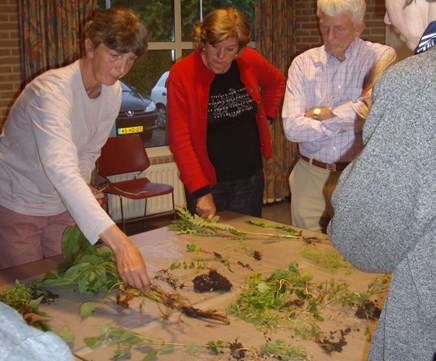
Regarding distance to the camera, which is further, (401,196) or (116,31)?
(116,31)

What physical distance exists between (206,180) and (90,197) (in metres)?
1.05

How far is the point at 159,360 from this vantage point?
160 cm

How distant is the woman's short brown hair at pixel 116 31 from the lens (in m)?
2.29

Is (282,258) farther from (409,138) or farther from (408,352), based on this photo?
(409,138)

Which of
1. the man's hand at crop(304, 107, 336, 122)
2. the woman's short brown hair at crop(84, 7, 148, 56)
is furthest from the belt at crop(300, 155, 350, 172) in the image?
the woman's short brown hair at crop(84, 7, 148, 56)

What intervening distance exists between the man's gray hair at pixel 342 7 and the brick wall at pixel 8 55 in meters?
3.17

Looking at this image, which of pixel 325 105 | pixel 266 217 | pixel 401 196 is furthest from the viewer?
pixel 266 217

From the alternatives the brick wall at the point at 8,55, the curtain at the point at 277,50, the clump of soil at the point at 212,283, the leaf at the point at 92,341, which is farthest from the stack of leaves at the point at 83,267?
the curtain at the point at 277,50

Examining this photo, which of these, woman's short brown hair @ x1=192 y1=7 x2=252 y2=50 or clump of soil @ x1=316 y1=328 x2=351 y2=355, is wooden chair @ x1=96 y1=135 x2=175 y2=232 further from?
clump of soil @ x1=316 y1=328 x2=351 y2=355

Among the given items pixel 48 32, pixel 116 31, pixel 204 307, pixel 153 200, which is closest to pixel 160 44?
pixel 48 32

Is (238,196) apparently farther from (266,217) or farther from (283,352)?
(266,217)

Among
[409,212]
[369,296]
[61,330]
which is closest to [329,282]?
[369,296]

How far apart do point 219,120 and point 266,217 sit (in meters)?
3.47

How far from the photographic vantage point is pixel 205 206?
295 centimetres
